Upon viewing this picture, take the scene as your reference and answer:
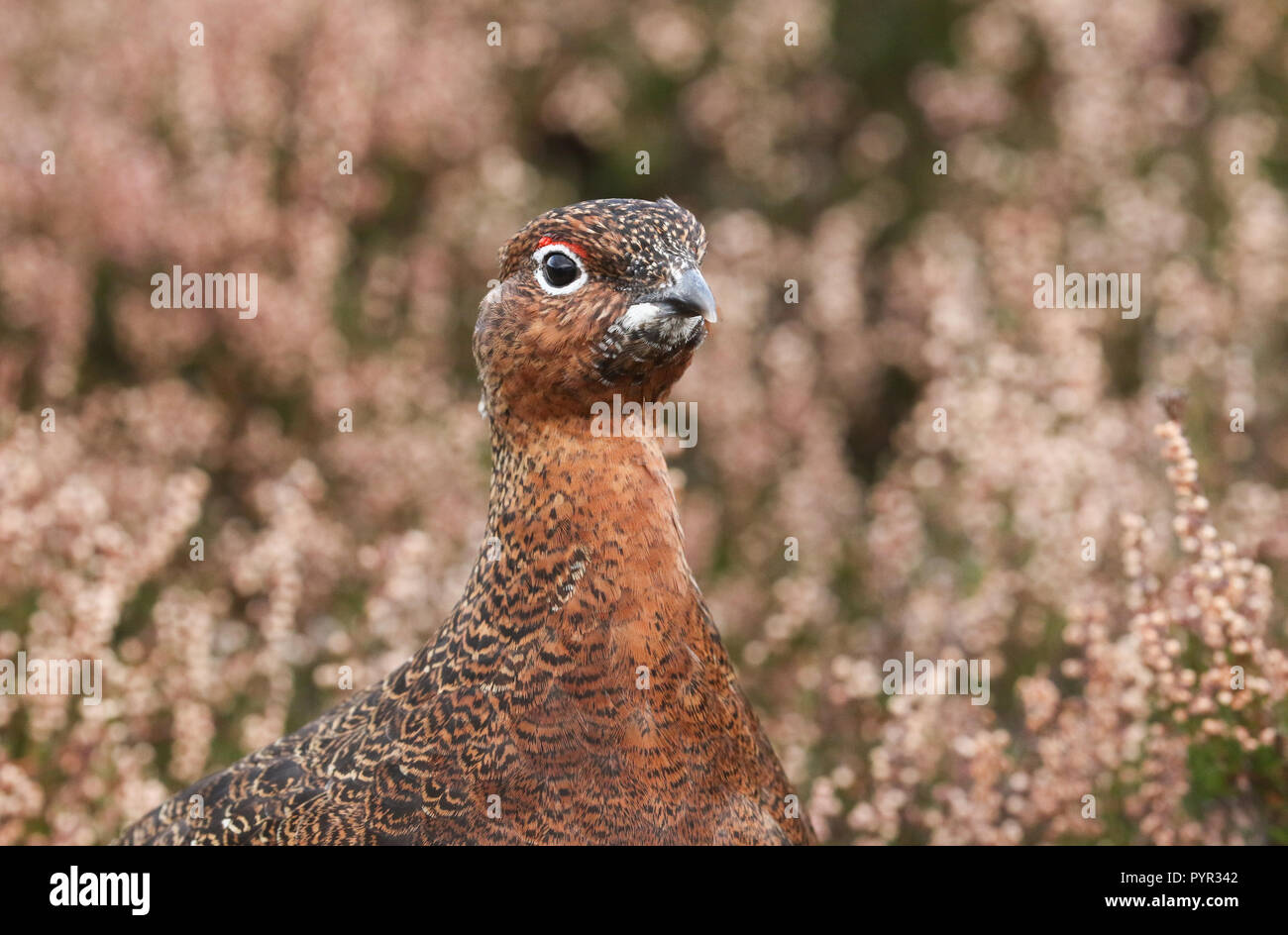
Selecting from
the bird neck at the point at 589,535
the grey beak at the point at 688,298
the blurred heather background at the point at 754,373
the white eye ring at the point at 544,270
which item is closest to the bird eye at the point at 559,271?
the white eye ring at the point at 544,270

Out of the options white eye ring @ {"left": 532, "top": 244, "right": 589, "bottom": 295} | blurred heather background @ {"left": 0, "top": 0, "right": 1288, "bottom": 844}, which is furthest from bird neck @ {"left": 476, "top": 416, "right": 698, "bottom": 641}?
blurred heather background @ {"left": 0, "top": 0, "right": 1288, "bottom": 844}

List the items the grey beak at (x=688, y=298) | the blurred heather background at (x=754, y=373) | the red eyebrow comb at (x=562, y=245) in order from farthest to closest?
the blurred heather background at (x=754, y=373)
the red eyebrow comb at (x=562, y=245)
the grey beak at (x=688, y=298)

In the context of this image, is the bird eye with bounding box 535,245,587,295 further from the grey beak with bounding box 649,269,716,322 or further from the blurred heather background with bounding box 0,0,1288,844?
the blurred heather background with bounding box 0,0,1288,844

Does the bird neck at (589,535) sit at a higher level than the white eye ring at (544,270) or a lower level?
lower

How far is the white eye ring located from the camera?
321 centimetres

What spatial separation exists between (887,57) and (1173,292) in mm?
4740

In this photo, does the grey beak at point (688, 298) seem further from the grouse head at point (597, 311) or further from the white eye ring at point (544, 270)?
the white eye ring at point (544, 270)

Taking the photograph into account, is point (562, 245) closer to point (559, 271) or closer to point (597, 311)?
point (559, 271)

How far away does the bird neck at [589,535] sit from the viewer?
316 cm

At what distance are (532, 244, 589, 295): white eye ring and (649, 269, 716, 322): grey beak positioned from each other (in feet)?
0.65

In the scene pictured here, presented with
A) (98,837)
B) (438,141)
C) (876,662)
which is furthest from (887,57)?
(98,837)

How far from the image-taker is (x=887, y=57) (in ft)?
31.5

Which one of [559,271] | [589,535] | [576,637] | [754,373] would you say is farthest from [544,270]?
[754,373]

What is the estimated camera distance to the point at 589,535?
10.4 feet
